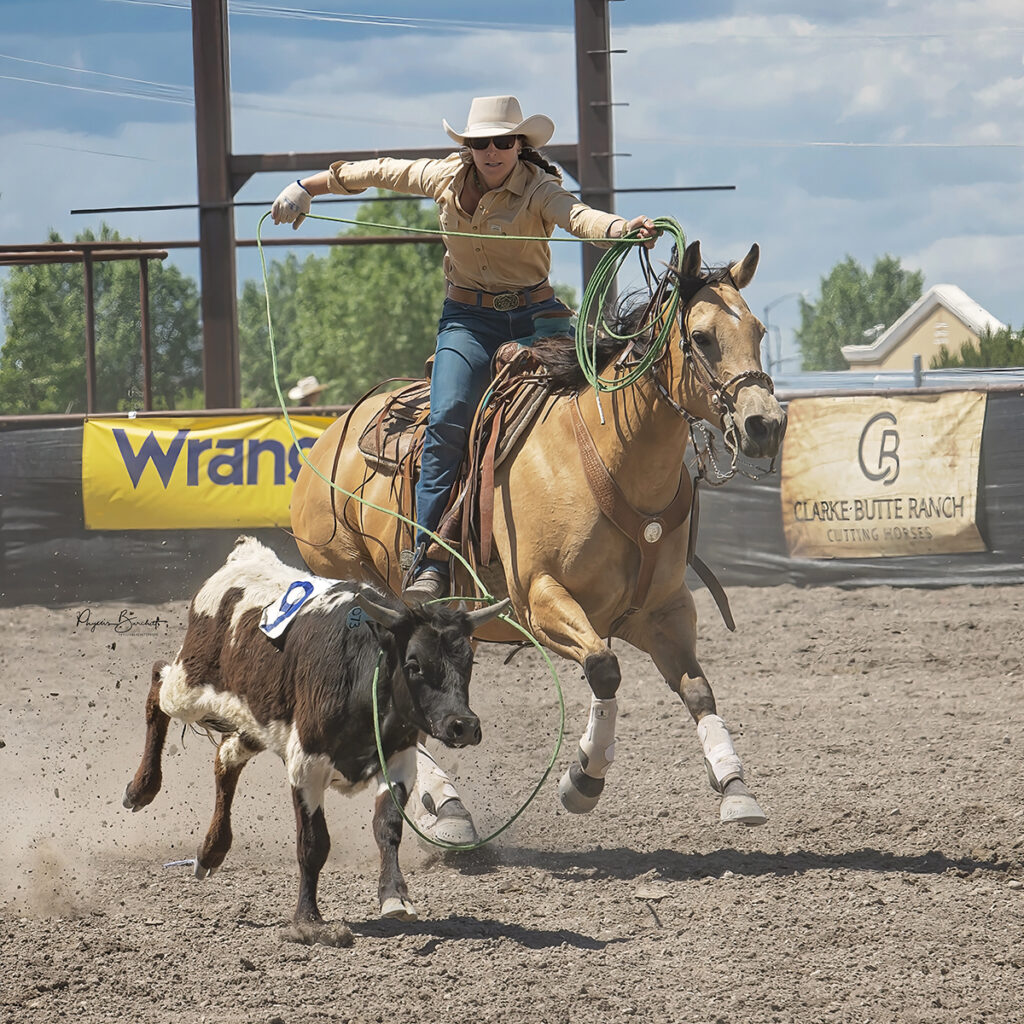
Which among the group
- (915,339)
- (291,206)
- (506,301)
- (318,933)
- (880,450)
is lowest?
(318,933)

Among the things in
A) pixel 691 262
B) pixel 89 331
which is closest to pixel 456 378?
pixel 691 262

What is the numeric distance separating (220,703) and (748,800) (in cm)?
175

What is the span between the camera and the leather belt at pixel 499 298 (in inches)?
219

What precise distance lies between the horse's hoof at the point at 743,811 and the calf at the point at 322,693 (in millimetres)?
987

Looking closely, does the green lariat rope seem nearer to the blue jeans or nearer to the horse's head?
the horse's head

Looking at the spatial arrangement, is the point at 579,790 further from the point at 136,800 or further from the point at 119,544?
the point at 119,544

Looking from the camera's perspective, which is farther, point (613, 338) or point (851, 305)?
point (851, 305)

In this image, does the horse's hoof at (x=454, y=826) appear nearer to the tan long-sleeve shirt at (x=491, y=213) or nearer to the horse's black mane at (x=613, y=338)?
the horse's black mane at (x=613, y=338)

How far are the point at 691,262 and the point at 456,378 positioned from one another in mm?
1226

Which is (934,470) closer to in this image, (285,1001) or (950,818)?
(950,818)

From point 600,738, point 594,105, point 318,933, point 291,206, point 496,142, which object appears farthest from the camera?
point 594,105

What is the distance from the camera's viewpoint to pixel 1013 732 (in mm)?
6434

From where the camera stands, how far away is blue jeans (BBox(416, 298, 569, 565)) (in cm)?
536

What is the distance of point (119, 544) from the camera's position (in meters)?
10.7
